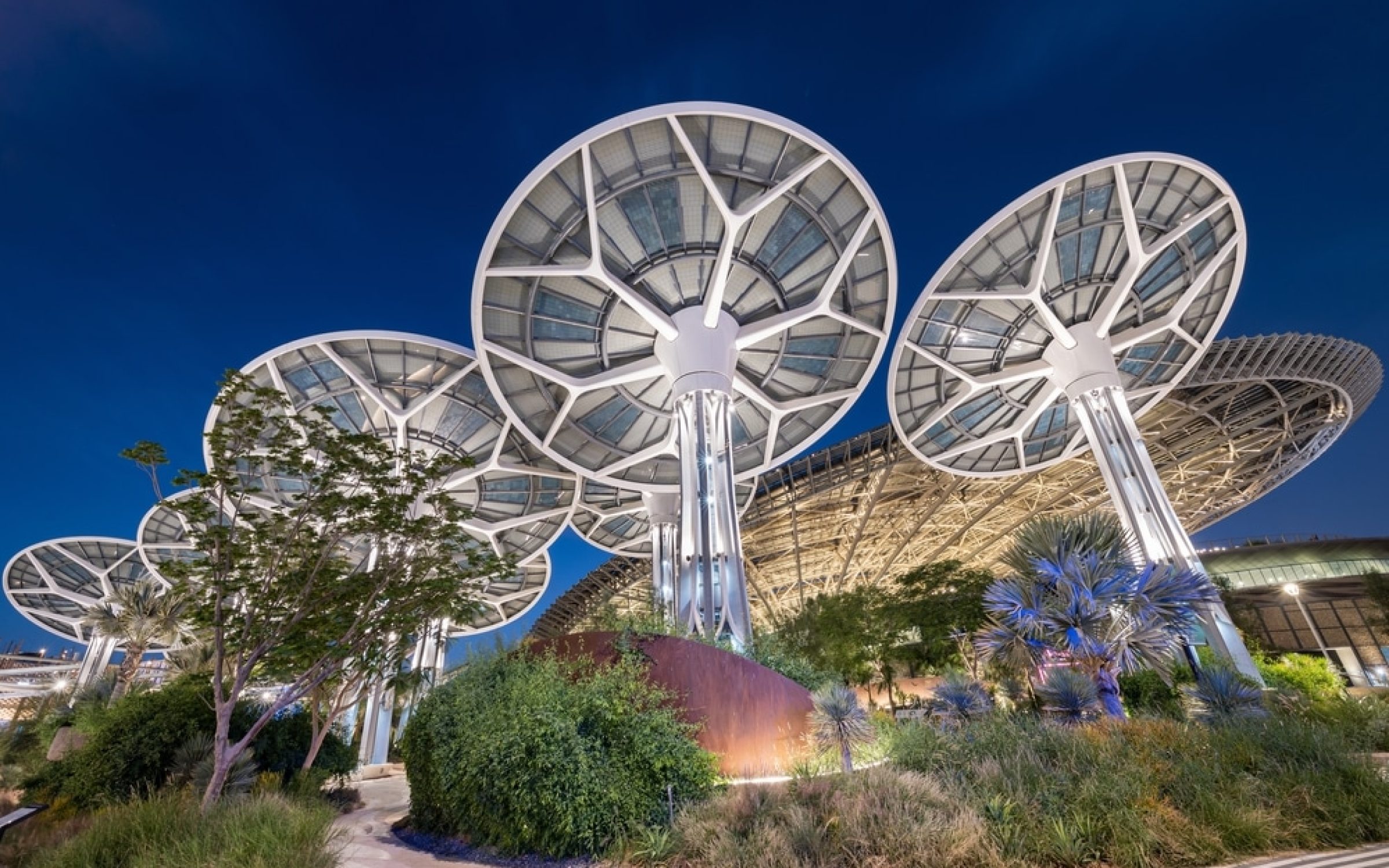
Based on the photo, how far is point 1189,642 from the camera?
12.7m

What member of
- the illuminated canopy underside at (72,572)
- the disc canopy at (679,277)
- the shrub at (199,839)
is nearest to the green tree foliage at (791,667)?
the disc canopy at (679,277)

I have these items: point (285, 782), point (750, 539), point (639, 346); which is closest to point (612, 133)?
point (639, 346)

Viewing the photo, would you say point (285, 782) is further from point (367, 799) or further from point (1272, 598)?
point (1272, 598)

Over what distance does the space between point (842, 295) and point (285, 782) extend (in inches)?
820

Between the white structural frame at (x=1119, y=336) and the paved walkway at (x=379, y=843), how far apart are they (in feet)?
60.0

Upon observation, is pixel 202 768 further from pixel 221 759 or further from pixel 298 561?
pixel 298 561

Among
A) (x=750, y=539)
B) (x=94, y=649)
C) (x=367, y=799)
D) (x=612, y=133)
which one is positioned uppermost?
(x=612, y=133)

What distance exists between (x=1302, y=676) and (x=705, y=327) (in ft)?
73.5

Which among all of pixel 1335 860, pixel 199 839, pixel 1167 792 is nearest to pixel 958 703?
pixel 1167 792

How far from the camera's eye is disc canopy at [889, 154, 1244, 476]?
725 inches

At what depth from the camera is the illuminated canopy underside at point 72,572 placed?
3906 centimetres

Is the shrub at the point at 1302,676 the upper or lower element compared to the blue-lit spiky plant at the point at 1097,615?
lower

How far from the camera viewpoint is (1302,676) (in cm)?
1877

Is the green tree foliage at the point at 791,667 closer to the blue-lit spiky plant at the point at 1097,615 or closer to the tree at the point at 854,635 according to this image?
the blue-lit spiky plant at the point at 1097,615
